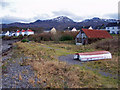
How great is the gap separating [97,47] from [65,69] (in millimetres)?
12792

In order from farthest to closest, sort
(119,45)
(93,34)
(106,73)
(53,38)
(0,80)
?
(53,38) → (93,34) → (119,45) → (106,73) → (0,80)

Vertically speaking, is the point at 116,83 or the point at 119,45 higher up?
the point at 119,45

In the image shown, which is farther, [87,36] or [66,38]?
[66,38]

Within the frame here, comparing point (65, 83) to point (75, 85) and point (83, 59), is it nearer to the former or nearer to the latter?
point (75, 85)

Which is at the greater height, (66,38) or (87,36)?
(87,36)

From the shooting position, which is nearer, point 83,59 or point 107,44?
point 83,59

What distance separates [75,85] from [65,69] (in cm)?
244

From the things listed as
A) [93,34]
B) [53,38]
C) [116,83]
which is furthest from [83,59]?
[53,38]

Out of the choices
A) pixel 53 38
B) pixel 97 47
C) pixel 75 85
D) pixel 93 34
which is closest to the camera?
pixel 75 85

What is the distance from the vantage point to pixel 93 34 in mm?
28391

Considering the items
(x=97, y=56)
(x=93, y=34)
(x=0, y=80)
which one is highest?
(x=93, y=34)

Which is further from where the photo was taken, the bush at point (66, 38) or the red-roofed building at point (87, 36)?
the bush at point (66, 38)

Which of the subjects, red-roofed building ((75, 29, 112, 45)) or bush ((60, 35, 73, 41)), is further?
bush ((60, 35, 73, 41))

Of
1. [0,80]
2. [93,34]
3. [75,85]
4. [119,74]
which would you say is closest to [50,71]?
[75,85]
